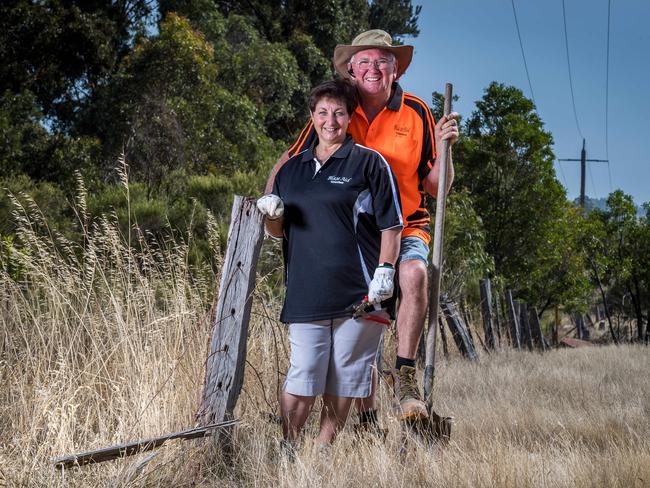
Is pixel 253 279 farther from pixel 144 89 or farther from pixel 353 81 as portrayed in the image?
pixel 144 89

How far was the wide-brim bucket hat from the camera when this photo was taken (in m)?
4.45

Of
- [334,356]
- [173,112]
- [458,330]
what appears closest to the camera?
[334,356]

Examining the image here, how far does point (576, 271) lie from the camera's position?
1761cm

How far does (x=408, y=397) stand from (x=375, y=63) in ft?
5.53

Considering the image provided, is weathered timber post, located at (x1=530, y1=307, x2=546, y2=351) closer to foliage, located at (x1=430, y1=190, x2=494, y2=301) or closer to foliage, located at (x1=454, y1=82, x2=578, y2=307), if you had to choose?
foliage, located at (x1=454, y1=82, x2=578, y2=307)

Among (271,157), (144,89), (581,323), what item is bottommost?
(581,323)

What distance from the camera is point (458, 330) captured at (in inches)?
412

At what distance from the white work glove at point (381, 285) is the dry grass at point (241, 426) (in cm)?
73

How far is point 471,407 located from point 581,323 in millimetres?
17893

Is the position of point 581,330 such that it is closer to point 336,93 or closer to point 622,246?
point 622,246

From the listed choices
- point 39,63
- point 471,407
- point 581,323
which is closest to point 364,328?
point 471,407

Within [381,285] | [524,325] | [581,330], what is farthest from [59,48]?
[381,285]

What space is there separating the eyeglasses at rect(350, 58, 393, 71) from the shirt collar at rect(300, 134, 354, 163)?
373mm

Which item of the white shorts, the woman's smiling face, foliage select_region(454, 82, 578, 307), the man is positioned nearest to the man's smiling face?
the man
